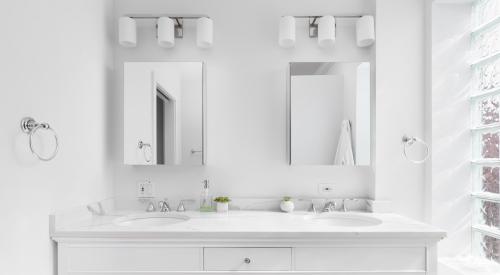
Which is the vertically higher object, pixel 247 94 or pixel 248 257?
pixel 247 94

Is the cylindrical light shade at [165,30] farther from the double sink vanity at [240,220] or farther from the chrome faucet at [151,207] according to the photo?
the chrome faucet at [151,207]

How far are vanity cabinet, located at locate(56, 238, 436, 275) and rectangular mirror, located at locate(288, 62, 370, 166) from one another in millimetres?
652

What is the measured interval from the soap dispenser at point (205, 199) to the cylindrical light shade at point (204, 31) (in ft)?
2.98

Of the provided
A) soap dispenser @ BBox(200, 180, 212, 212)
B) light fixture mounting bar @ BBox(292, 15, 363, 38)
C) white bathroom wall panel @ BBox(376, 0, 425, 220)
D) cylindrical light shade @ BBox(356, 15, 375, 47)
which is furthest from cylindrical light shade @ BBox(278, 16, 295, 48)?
soap dispenser @ BBox(200, 180, 212, 212)

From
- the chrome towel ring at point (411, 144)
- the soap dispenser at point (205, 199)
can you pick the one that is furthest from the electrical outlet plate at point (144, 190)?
the chrome towel ring at point (411, 144)

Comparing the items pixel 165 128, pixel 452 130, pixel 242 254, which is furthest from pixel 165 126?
pixel 452 130

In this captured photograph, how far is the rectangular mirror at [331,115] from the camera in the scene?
2225 mm

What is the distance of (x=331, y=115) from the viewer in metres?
2.23

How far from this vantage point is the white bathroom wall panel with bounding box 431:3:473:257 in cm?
218

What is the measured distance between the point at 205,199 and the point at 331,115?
0.99 metres

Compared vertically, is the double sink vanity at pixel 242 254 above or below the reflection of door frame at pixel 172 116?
below

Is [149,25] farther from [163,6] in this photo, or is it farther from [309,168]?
[309,168]

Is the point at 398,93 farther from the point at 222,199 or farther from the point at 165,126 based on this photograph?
the point at 165,126

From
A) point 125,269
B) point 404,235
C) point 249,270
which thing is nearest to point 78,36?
point 125,269
